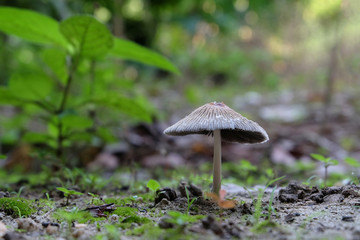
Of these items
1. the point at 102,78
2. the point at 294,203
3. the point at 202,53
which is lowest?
the point at 294,203

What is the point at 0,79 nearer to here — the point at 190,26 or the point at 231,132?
the point at 190,26

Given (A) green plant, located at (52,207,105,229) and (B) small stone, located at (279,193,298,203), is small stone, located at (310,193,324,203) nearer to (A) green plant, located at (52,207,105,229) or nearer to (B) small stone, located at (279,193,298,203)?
(B) small stone, located at (279,193,298,203)

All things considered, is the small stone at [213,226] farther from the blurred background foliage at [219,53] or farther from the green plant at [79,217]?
the blurred background foliage at [219,53]

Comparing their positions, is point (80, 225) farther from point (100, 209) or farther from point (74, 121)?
point (74, 121)

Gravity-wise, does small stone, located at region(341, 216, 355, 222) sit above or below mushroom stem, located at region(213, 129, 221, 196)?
below

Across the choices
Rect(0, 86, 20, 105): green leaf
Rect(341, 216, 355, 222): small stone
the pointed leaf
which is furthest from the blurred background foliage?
Rect(341, 216, 355, 222): small stone

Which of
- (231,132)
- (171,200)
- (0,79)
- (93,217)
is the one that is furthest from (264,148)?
(0,79)

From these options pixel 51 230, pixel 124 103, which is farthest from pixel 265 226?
pixel 124 103
